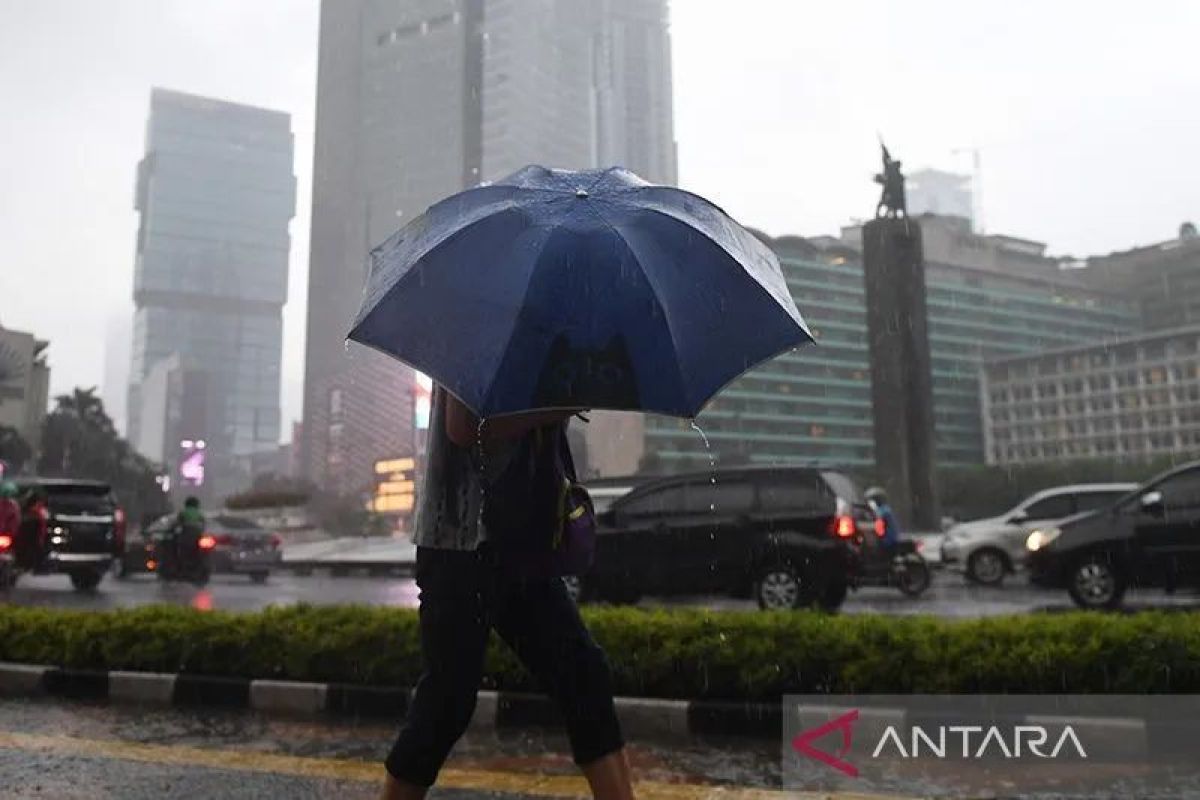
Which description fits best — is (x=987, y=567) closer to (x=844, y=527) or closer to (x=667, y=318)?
(x=844, y=527)

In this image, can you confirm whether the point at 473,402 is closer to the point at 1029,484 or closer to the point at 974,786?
the point at 974,786

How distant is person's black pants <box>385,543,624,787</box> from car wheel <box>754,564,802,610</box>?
7.39m

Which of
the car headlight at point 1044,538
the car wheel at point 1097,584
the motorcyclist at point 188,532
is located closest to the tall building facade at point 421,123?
the motorcyclist at point 188,532

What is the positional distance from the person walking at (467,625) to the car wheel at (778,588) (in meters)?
7.39

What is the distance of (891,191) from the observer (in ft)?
107

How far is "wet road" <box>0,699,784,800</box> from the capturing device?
11.5 feet

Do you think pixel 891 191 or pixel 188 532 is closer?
pixel 188 532

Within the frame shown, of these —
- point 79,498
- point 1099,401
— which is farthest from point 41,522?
point 1099,401

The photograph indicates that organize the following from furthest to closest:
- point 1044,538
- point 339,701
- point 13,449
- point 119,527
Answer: point 13,449, point 119,527, point 1044,538, point 339,701

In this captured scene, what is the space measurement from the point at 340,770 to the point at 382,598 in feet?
31.3

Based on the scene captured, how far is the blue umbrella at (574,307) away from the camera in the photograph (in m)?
2.04

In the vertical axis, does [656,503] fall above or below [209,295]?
below

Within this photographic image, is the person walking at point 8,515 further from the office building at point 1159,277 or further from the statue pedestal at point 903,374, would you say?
the office building at point 1159,277

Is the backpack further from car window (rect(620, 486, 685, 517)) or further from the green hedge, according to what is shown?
car window (rect(620, 486, 685, 517))
